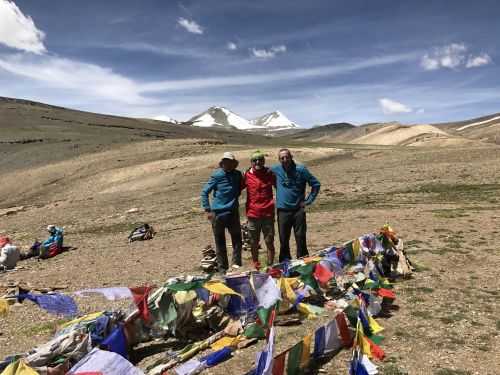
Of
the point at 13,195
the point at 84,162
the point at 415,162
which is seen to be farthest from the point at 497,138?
the point at 13,195

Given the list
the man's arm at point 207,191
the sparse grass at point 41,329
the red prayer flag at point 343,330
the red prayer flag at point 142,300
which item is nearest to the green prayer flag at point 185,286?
the red prayer flag at point 142,300

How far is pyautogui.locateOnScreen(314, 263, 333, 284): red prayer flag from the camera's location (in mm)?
6836

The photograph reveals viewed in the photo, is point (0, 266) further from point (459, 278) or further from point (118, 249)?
point (459, 278)

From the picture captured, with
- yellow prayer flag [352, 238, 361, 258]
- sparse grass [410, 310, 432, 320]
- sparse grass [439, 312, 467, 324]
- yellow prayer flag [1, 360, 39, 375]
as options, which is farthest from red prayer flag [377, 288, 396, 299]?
yellow prayer flag [1, 360, 39, 375]

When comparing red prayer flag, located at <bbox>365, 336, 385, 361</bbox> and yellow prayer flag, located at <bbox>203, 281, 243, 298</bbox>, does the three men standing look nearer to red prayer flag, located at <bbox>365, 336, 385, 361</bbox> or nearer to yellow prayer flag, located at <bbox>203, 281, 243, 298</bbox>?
yellow prayer flag, located at <bbox>203, 281, 243, 298</bbox>

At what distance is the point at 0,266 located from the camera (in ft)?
38.9

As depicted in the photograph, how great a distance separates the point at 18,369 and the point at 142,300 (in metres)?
1.61

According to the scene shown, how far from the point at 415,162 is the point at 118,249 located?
80.7 feet

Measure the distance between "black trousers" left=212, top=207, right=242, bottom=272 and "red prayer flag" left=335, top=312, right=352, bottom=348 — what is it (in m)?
3.35

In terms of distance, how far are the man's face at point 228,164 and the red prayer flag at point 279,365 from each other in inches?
168

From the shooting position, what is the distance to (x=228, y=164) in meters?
8.13

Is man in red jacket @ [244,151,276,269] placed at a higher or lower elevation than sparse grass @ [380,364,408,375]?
higher

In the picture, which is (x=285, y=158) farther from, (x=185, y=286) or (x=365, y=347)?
(x=365, y=347)

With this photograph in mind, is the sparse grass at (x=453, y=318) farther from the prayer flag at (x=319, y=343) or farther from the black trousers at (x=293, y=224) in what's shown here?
the black trousers at (x=293, y=224)
